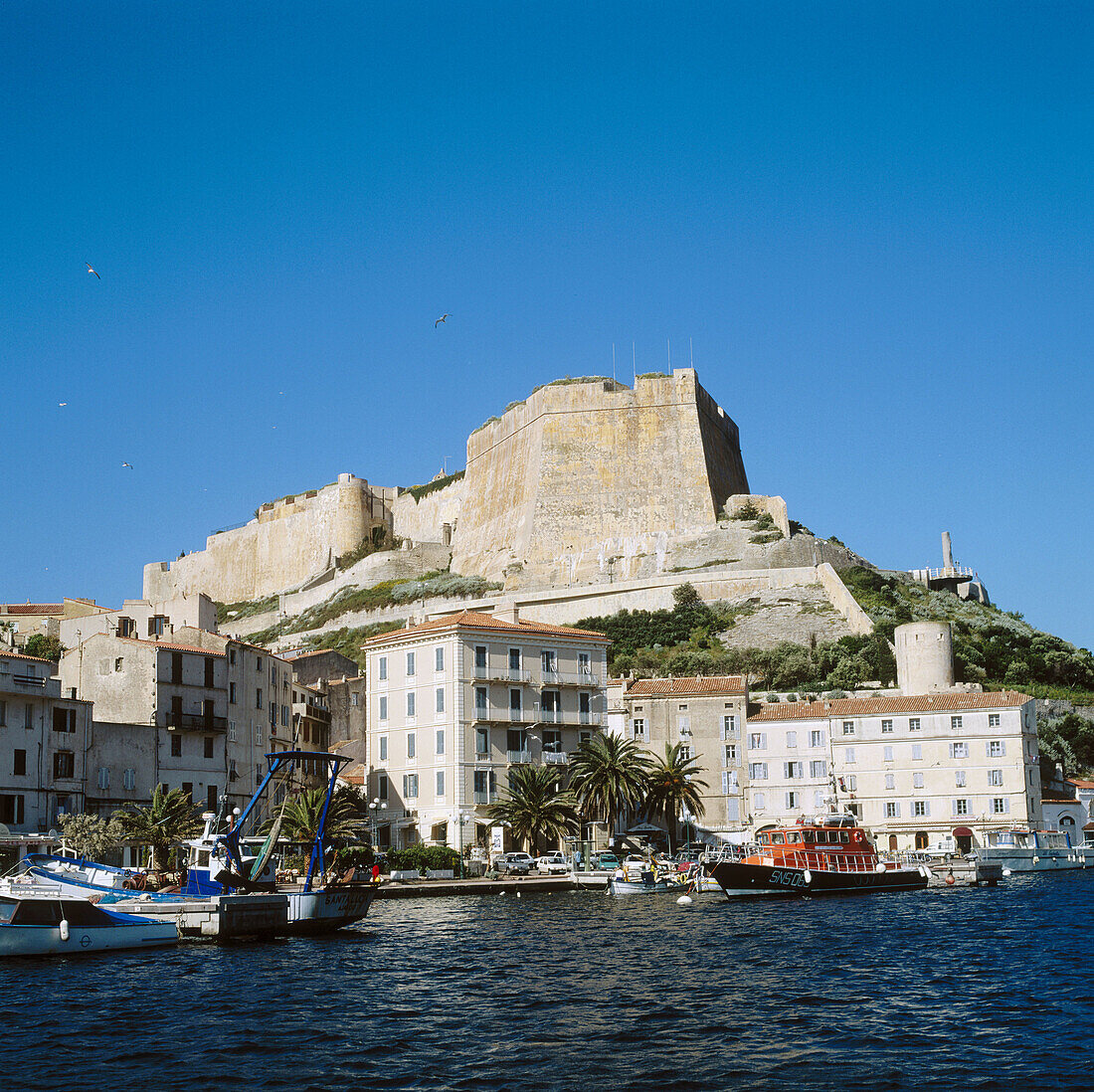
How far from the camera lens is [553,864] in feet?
178

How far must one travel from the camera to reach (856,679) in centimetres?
7875

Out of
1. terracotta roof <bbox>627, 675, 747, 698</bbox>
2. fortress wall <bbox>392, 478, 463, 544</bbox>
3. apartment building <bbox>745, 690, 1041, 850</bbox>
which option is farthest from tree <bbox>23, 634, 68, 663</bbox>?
fortress wall <bbox>392, 478, 463, 544</bbox>

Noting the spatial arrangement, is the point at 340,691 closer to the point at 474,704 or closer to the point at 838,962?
the point at 474,704

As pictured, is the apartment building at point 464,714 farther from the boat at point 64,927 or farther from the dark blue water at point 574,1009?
the boat at point 64,927

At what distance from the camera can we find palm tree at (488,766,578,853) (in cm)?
5553

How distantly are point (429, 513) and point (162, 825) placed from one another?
3492 inches

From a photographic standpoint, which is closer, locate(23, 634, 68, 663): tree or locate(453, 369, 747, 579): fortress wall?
locate(23, 634, 68, 663): tree

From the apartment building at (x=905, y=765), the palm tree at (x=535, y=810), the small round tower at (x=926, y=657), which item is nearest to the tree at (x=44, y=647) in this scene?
the palm tree at (x=535, y=810)

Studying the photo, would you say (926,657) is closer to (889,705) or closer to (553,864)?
(889,705)

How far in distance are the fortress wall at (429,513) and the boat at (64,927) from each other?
310 ft

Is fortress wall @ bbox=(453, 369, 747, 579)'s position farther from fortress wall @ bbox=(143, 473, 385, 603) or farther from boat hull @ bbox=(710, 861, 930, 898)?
boat hull @ bbox=(710, 861, 930, 898)

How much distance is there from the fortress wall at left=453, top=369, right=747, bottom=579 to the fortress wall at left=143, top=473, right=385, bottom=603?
23972mm

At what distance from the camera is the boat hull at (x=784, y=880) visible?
48.0m

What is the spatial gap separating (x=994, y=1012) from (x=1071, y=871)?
4519 cm
